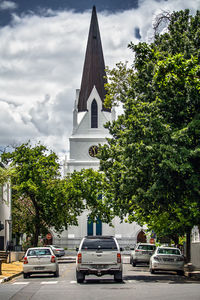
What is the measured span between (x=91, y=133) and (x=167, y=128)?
59.3 m

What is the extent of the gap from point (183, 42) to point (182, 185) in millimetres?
6215

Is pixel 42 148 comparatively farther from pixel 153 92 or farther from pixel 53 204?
pixel 153 92

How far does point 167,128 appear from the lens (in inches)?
790

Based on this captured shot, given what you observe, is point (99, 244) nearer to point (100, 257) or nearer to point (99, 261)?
point (100, 257)

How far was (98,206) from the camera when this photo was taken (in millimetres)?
44094

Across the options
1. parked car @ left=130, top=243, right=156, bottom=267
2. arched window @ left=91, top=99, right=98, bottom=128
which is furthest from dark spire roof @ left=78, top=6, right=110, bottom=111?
parked car @ left=130, top=243, right=156, bottom=267

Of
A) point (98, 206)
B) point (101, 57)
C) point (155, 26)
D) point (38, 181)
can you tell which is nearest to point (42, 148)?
point (38, 181)

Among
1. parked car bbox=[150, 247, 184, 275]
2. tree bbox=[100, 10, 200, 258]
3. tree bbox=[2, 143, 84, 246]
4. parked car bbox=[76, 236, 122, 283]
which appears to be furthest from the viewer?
tree bbox=[2, 143, 84, 246]

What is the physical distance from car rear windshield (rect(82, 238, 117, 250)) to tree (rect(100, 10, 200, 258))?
269 cm

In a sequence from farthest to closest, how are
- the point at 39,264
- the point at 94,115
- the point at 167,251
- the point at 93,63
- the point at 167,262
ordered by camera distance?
the point at 94,115
the point at 93,63
the point at 167,251
the point at 167,262
the point at 39,264

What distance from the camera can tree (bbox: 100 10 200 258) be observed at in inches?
778

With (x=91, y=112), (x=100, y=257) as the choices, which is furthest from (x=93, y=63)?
(x=100, y=257)

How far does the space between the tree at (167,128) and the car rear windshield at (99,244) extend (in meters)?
2.69

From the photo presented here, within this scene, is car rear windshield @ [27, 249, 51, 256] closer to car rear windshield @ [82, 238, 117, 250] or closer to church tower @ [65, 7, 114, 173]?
car rear windshield @ [82, 238, 117, 250]
